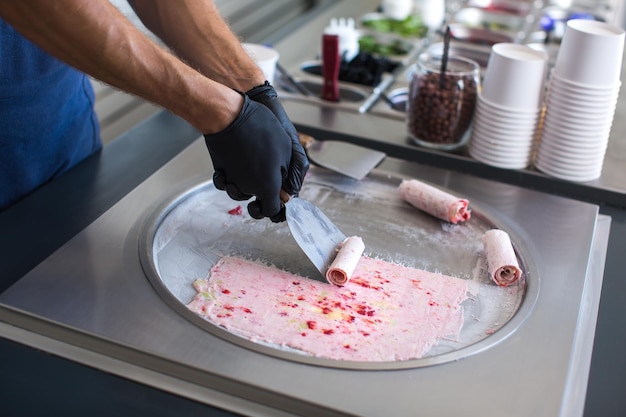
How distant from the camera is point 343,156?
146cm

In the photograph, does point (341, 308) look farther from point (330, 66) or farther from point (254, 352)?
point (330, 66)

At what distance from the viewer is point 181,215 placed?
126cm

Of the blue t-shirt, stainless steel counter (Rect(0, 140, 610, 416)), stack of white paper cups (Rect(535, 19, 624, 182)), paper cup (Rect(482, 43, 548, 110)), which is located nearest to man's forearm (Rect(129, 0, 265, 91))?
the blue t-shirt

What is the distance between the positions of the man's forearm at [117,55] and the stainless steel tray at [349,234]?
9.2 inches

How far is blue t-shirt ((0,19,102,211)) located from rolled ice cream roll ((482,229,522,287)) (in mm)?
817

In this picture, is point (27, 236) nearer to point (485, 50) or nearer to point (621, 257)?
point (621, 257)

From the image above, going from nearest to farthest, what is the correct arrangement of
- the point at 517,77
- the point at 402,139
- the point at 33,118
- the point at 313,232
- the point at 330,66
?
the point at 313,232, the point at 33,118, the point at 517,77, the point at 402,139, the point at 330,66

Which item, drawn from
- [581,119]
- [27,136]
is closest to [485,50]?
[581,119]

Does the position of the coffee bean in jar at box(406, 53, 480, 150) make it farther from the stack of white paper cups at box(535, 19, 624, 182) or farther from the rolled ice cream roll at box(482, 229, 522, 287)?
the rolled ice cream roll at box(482, 229, 522, 287)

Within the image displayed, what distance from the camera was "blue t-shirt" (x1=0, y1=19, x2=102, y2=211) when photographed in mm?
1210

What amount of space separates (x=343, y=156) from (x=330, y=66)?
37 centimetres

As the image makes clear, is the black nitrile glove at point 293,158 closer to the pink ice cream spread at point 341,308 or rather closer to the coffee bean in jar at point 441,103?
the pink ice cream spread at point 341,308

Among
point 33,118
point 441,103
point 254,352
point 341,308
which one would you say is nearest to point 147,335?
point 254,352

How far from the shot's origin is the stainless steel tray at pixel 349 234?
3.27 ft
